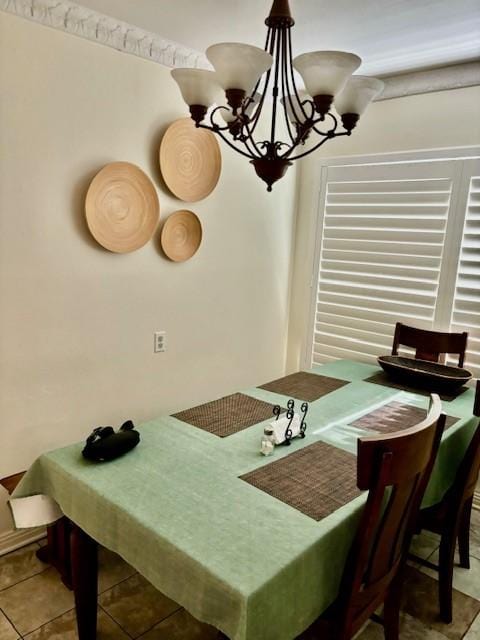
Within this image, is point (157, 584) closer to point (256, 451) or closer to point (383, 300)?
point (256, 451)

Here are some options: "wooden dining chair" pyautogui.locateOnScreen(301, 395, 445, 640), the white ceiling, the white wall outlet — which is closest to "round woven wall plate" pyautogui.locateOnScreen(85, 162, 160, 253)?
the white wall outlet

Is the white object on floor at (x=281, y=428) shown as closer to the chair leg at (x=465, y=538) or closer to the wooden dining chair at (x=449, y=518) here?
the wooden dining chair at (x=449, y=518)

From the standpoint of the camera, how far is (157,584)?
120 cm

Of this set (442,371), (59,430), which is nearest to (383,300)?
(442,371)

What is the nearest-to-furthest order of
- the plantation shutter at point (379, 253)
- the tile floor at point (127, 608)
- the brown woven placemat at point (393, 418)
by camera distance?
1. the tile floor at point (127, 608)
2. the brown woven placemat at point (393, 418)
3. the plantation shutter at point (379, 253)

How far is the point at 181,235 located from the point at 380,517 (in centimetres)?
179

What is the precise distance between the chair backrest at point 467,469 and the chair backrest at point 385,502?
42 cm

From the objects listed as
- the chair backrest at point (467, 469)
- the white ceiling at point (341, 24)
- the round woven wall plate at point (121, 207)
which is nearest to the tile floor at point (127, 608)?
the chair backrest at point (467, 469)

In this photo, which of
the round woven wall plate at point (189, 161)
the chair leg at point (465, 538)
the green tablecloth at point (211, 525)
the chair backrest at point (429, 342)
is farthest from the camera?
the chair backrest at point (429, 342)

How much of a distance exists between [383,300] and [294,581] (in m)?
2.08

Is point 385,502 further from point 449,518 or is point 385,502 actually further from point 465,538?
point 465,538

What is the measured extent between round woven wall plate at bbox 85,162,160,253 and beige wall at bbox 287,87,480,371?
1253mm

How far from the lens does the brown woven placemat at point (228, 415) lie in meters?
1.82

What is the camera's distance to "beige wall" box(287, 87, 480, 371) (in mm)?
2543
